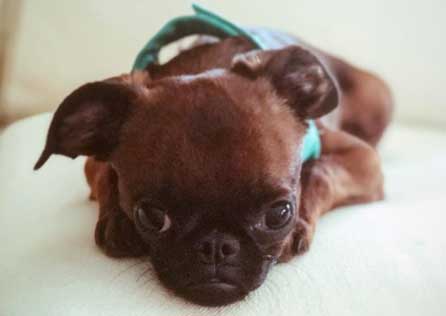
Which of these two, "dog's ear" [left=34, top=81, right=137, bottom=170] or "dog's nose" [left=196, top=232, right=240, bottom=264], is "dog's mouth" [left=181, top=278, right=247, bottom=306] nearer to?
"dog's nose" [left=196, top=232, right=240, bottom=264]

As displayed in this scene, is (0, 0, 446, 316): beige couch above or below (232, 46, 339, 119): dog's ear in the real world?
below

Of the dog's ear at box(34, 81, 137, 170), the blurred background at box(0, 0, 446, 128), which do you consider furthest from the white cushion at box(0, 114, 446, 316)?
the blurred background at box(0, 0, 446, 128)

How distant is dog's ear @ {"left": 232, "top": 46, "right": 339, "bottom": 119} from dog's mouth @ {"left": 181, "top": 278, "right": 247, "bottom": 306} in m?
0.47

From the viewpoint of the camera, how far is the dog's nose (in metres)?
1.24

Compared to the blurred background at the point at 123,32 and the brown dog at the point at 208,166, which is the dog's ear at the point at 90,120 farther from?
the blurred background at the point at 123,32

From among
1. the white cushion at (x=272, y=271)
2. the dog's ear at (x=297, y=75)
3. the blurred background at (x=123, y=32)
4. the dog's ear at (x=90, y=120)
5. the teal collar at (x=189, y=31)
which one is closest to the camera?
the white cushion at (x=272, y=271)

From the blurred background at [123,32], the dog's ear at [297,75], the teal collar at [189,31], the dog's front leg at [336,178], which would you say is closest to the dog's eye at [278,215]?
the dog's front leg at [336,178]

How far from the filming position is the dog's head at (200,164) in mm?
1236

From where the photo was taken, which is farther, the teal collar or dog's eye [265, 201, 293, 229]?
the teal collar

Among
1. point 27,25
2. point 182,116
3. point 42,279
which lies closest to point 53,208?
point 42,279

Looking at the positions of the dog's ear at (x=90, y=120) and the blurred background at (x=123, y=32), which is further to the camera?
the blurred background at (x=123, y=32)

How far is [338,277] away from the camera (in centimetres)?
129

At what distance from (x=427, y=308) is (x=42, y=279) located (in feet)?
2.34

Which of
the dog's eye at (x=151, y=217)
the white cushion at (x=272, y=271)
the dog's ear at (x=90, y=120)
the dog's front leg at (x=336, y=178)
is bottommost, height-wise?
the dog's front leg at (x=336, y=178)
